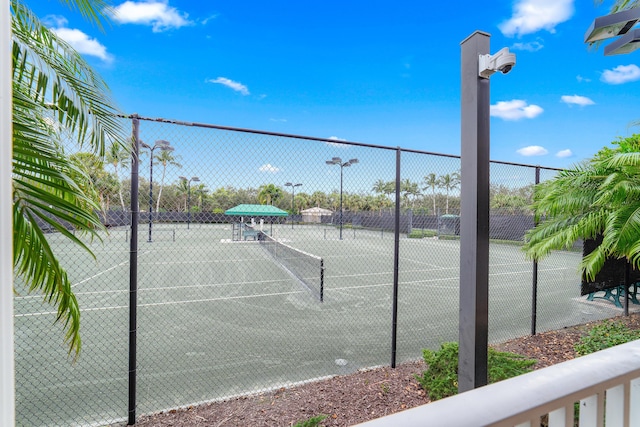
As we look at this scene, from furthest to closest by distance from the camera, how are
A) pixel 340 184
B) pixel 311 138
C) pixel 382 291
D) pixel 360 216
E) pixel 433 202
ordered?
1. pixel 382 291
2. pixel 360 216
3. pixel 433 202
4. pixel 340 184
5. pixel 311 138

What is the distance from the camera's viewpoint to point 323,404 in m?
2.68

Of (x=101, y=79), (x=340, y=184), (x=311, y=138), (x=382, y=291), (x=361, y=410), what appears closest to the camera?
(x=101, y=79)

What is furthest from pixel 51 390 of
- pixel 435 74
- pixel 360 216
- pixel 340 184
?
pixel 435 74

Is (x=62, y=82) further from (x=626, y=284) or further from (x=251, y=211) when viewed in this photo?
(x=626, y=284)

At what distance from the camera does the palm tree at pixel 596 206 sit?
11.8 feet

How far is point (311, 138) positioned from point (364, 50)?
31.1 ft

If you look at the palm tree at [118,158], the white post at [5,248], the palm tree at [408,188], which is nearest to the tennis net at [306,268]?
the palm tree at [408,188]

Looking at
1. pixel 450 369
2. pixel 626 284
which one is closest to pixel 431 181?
pixel 450 369

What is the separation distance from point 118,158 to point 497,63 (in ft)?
8.55

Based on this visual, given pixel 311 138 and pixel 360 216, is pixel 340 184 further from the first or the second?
pixel 360 216

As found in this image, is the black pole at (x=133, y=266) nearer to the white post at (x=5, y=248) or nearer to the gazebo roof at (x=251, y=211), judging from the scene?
the gazebo roof at (x=251, y=211)

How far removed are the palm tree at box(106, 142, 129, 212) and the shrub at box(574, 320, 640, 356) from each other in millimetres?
4811

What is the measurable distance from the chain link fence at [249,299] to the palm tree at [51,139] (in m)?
0.24

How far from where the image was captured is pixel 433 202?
14.6 ft
